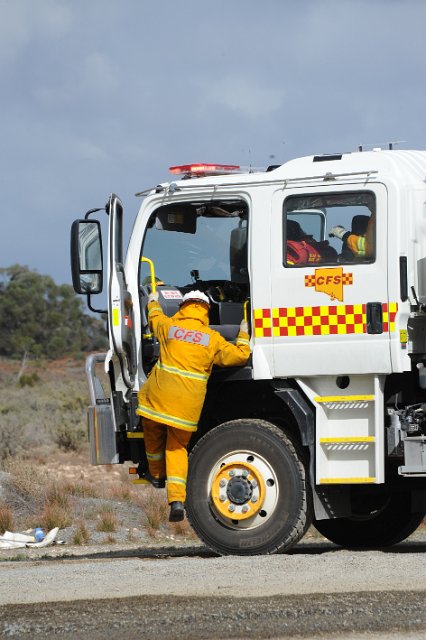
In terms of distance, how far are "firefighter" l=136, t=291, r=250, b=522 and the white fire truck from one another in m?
0.16

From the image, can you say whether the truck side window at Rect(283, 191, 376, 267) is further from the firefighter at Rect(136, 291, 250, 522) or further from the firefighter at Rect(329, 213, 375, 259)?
the firefighter at Rect(136, 291, 250, 522)

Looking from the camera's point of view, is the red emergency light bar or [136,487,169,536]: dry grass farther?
[136,487,169,536]: dry grass

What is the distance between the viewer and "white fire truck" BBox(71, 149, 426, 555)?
926cm

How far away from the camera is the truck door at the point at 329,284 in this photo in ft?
30.2

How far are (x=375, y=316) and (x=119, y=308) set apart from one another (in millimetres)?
2027

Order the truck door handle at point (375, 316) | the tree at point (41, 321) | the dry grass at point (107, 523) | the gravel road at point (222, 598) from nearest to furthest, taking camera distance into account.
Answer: the gravel road at point (222, 598) → the truck door handle at point (375, 316) → the dry grass at point (107, 523) → the tree at point (41, 321)

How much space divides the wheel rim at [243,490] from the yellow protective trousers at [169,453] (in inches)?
9.8

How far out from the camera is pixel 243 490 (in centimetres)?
952

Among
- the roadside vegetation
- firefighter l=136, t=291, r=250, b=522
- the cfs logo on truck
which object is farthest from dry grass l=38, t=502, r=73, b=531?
the cfs logo on truck

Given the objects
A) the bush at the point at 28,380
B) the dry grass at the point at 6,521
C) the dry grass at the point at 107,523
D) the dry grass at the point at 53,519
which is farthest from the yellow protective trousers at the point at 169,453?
the bush at the point at 28,380

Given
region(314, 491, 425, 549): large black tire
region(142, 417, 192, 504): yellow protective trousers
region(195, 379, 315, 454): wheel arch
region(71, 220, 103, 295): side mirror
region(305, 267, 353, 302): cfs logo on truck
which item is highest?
region(71, 220, 103, 295): side mirror

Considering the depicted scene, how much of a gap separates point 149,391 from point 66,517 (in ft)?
20.5

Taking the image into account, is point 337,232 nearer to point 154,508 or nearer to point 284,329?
point 284,329

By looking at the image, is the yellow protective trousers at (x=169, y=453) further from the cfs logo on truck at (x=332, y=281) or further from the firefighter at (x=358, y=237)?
the firefighter at (x=358, y=237)
